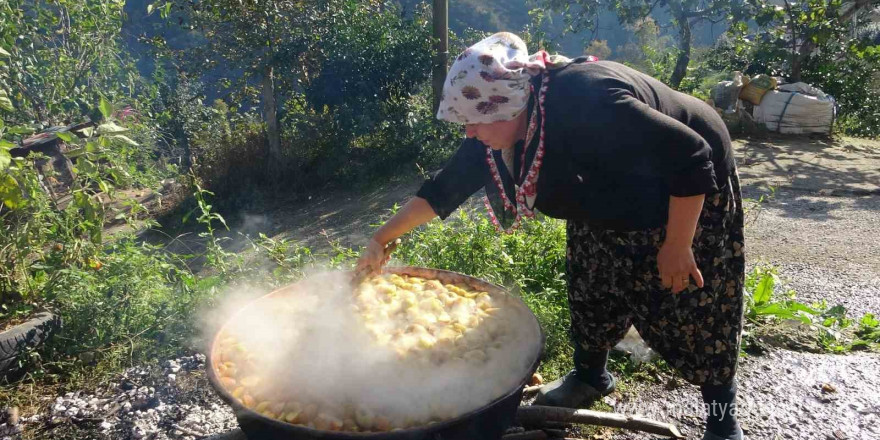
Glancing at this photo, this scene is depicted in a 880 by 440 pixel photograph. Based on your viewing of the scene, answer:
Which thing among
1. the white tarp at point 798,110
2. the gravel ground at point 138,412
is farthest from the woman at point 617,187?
the white tarp at point 798,110

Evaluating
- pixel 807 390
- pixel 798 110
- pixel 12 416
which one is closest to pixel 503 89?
pixel 807 390

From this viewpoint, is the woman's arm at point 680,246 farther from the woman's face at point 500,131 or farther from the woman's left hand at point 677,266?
the woman's face at point 500,131

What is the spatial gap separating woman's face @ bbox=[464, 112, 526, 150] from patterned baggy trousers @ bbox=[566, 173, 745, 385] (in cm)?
63

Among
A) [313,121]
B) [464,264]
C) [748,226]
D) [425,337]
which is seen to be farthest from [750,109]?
[425,337]

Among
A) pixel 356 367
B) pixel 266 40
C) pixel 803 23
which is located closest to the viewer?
pixel 356 367

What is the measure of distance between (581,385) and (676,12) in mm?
11440

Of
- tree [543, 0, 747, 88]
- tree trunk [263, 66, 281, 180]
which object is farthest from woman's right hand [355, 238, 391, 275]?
tree [543, 0, 747, 88]

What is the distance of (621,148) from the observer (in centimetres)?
199

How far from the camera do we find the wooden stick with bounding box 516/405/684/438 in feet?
8.82

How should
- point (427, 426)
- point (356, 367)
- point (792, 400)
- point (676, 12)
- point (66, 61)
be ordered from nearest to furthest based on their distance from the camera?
point (427, 426) < point (356, 367) < point (792, 400) < point (66, 61) < point (676, 12)

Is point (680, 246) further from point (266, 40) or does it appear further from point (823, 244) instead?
point (266, 40)

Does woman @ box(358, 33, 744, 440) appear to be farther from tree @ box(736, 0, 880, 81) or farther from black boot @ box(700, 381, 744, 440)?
tree @ box(736, 0, 880, 81)

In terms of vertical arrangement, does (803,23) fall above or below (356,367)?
above

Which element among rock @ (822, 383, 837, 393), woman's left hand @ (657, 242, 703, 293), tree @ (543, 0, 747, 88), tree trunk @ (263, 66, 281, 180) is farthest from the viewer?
tree @ (543, 0, 747, 88)
